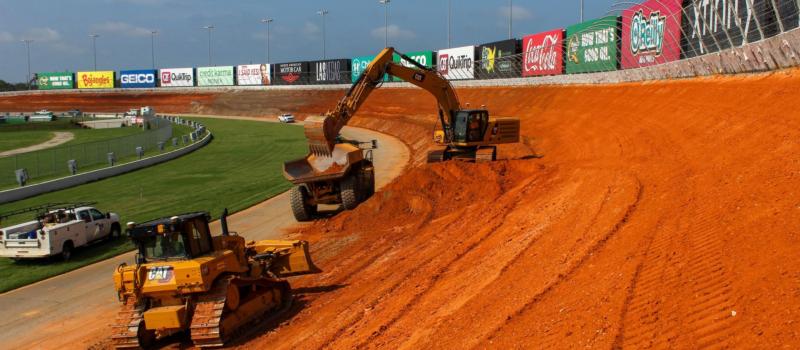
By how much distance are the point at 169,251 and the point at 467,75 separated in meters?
64.7

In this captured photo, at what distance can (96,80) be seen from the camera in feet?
450

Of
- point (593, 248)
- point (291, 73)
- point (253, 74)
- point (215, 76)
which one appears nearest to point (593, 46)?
point (593, 248)

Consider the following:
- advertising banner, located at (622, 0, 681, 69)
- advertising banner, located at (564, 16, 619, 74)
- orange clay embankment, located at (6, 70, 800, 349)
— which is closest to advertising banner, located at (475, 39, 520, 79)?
advertising banner, located at (564, 16, 619, 74)

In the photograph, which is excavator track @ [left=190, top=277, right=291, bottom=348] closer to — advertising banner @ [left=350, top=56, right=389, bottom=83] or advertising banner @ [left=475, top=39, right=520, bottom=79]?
advertising banner @ [left=475, top=39, right=520, bottom=79]

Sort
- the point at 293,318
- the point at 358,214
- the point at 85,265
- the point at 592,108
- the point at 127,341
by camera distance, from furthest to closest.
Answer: the point at 592,108 → the point at 358,214 → the point at 85,265 → the point at 293,318 → the point at 127,341

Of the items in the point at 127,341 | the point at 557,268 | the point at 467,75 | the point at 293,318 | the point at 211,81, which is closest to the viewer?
the point at 557,268

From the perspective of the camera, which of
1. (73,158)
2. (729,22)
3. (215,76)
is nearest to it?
(729,22)

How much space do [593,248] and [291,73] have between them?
102811 mm

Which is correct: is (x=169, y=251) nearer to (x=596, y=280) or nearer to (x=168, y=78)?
(x=596, y=280)

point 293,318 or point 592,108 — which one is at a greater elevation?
point 592,108

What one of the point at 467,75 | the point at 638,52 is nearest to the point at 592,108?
the point at 638,52

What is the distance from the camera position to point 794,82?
70.4ft

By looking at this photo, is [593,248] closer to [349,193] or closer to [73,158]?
[349,193]

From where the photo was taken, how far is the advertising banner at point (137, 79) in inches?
5217
